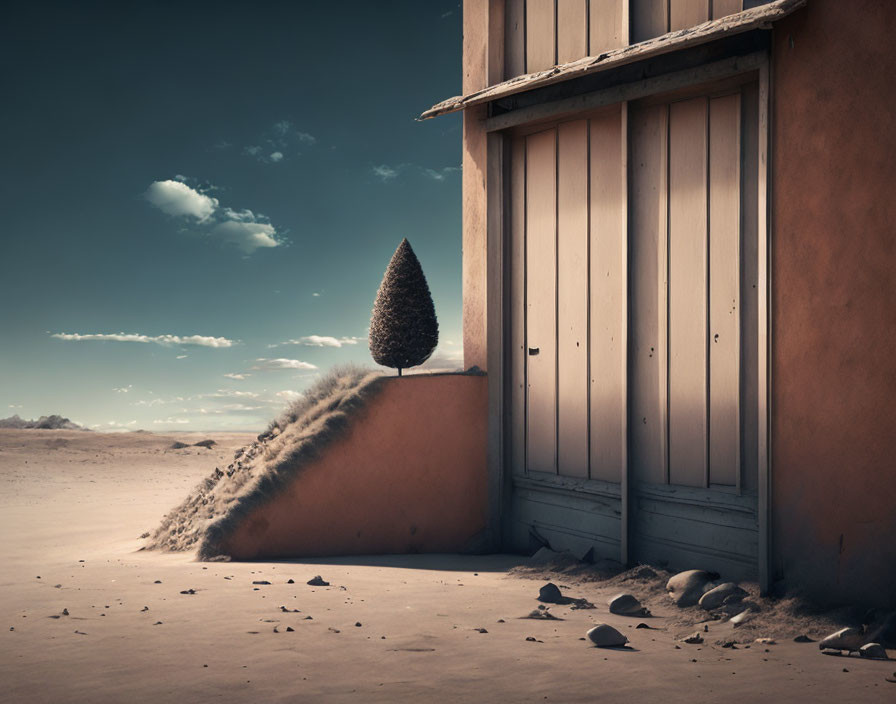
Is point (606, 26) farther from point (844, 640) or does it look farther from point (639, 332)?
point (844, 640)

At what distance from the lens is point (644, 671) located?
12.3 feet

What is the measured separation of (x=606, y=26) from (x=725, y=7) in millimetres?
1092

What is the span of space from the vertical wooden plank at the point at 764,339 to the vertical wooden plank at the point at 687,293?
57cm

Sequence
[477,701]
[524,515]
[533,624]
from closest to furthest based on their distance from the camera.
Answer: [477,701] → [533,624] → [524,515]

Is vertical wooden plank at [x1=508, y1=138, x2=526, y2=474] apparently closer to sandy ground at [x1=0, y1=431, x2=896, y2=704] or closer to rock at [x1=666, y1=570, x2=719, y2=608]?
sandy ground at [x1=0, y1=431, x2=896, y2=704]

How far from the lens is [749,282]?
5.70 metres

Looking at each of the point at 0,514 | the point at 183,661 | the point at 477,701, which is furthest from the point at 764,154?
the point at 0,514

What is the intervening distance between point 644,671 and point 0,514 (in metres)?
9.25

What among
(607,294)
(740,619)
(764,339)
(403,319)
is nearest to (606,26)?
(607,294)

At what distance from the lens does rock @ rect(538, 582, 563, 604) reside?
5384mm

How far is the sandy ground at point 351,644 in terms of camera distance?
3.46m

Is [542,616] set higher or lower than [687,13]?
lower

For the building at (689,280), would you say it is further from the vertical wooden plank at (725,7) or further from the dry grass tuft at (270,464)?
the dry grass tuft at (270,464)

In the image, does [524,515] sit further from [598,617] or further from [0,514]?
[0,514]
